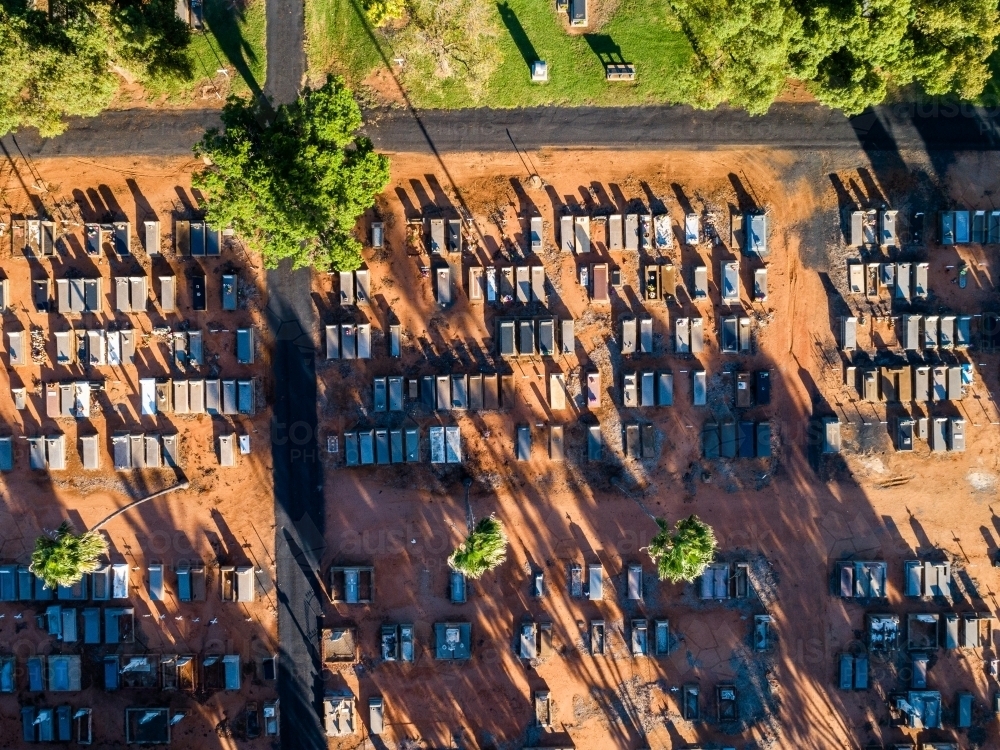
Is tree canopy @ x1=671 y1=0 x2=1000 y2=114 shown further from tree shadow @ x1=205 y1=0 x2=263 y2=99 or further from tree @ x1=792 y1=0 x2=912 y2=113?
tree shadow @ x1=205 y1=0 x2=263 y2=99

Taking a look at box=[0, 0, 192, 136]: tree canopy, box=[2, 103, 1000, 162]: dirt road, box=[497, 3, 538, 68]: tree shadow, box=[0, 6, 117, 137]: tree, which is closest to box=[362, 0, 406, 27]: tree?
box=[2, 103, 1000, 162]: dirt road

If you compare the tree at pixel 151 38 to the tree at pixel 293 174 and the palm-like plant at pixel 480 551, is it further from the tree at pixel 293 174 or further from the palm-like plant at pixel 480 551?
the palm-like plant at pixel 480 551

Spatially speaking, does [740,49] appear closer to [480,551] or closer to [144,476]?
[480,551]

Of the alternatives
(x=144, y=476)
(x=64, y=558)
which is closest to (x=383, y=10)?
(x=144, y=476)

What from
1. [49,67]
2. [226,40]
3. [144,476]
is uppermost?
[226,40]

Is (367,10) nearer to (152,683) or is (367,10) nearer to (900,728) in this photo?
(152,683)

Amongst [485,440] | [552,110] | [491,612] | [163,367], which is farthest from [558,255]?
[163,367]

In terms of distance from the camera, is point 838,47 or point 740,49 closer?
point 740,49
